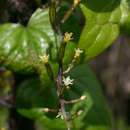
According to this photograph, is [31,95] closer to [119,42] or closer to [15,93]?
[15,93]

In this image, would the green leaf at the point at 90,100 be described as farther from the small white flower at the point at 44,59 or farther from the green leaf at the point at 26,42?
the small white flower at the point at 44,59

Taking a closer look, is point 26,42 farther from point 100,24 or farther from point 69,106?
point 69,106

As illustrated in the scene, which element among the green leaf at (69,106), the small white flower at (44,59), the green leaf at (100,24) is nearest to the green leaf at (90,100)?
the green leaf at (69,106)

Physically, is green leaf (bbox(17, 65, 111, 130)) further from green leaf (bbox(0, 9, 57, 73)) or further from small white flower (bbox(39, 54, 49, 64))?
small white flower (bbox(39, 54, 49, 64))

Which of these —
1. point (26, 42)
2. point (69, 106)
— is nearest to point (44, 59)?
point (26, 42)

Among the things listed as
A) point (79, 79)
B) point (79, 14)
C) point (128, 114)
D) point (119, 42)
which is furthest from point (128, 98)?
point (79, 14)

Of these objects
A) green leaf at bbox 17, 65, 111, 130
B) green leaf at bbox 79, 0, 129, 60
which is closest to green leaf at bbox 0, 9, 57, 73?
green leaf at bbox 79, 0, 129, 60
